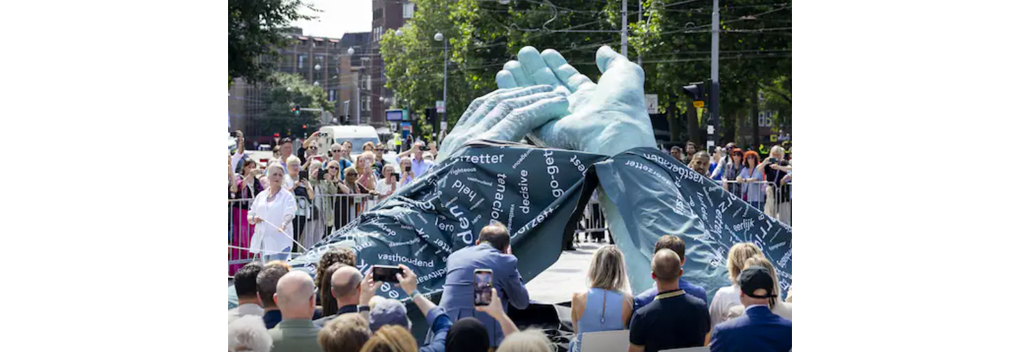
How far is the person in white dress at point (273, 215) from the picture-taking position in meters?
8.95

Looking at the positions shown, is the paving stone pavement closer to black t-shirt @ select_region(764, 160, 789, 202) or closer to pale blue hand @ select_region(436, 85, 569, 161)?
pale blue hand @ select_region(436, 85, 569, 161)

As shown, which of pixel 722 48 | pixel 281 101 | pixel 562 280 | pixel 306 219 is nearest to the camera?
pixel 306 219

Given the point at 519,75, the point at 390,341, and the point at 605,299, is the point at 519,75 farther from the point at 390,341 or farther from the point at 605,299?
the point at 390,341

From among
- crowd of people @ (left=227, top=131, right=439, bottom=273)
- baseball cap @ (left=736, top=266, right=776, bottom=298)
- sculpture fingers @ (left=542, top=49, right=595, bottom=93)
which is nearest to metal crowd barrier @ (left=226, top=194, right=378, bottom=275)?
crowd of people @ (left=227, top=131, right=439, bottom=273)

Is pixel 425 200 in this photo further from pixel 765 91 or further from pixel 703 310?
pixel 765 91

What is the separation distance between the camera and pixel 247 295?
16.9ft

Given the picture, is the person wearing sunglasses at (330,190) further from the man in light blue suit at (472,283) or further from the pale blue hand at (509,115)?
the man in light blue suit at (472,283)

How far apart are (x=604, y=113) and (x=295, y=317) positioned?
3953mm

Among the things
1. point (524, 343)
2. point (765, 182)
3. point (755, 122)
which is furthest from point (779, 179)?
point (755, 122)

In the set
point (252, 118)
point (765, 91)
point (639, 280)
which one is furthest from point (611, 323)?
point (765, 91)

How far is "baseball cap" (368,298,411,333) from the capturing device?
4.36 m

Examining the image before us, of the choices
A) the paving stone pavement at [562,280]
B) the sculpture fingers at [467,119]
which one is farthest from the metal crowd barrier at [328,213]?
the sculpture fingers at [467,119]

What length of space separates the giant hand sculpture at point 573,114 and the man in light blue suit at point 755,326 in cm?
300
